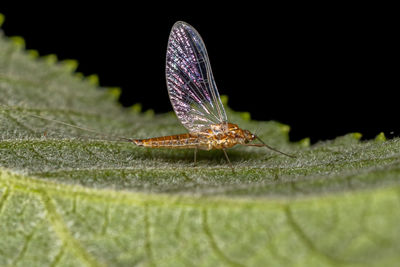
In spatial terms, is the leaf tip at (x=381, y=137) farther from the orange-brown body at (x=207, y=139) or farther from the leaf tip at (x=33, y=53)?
the leaf tip at (x=33, y=53)

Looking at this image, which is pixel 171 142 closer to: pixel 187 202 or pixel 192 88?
pixel 192 88

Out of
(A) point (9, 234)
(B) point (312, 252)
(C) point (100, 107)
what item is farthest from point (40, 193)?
(C) point (100, 107)

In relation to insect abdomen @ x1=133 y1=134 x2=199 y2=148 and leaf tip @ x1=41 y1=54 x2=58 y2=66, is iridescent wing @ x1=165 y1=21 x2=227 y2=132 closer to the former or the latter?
insect abdomen @ x1=133 y1=134 x2=199 y2=148

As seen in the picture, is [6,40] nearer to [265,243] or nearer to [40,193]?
[40,193]

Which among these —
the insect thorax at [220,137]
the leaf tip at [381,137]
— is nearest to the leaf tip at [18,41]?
the insect thorax at [220,137]

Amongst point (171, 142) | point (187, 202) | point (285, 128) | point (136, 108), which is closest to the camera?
point (187, 202)

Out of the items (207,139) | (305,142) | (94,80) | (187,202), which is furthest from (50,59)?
(187,202)
